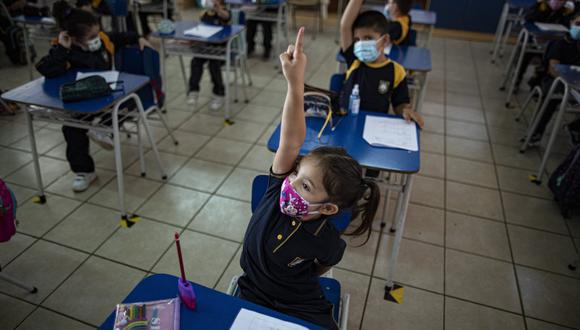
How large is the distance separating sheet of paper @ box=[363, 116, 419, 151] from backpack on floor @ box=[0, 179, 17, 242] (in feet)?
5.15

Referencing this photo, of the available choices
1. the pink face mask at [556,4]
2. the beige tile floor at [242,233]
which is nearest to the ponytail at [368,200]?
the beige tile floor at [242,233]

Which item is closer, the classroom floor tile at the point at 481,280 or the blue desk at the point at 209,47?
the classroom floor tile at the point at 481,280

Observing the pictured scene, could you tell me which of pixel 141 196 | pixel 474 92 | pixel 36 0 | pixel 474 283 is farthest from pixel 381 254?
pixel 36 0

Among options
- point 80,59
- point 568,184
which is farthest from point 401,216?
point 80,59

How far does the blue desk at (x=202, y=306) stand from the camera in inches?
39.6

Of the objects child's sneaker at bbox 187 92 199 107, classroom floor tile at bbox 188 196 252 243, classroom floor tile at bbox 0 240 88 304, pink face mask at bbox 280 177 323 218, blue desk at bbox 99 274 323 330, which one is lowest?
classroom floor tile at bbox 0 240 88 304

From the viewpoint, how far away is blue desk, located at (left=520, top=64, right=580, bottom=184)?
266 cm

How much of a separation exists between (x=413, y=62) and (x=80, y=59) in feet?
7.77

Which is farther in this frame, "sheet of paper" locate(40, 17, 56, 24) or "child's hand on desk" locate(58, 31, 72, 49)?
"sheet of paper" locate(40, 17, 56, 24)

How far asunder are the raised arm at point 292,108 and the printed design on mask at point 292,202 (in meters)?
0.12

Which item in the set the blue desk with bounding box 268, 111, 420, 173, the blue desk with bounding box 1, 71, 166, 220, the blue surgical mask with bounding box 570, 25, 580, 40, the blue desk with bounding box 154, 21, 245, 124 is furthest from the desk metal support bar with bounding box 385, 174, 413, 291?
the blue surgical mask with bounding box 570, 25, 580, 40

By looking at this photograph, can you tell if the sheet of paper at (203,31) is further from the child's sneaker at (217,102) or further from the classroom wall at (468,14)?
the classroom wall at (468,14)

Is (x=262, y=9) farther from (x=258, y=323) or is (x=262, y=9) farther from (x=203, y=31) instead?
(x=258, y=323)

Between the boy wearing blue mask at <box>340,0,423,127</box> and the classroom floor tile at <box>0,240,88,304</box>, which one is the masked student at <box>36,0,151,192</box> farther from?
the boy wearing blue mask at <box>340,0,423,127</box>
